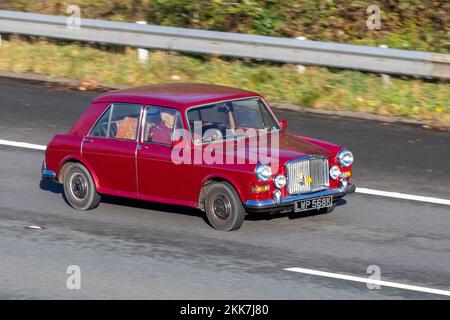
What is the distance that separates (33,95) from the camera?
18250 millimetres

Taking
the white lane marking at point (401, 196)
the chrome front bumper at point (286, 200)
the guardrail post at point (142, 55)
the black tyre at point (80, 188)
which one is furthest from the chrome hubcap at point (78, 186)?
the guardrail post at point (142, 55)

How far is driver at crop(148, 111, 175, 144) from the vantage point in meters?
11.7

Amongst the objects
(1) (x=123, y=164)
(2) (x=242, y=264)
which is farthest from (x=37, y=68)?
(2) (x=242, y=264)

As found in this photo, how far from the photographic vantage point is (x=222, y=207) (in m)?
11.3

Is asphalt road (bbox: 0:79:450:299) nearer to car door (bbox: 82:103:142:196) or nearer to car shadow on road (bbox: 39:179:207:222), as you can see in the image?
car shadow on road (bbox: 39:179:207:222)

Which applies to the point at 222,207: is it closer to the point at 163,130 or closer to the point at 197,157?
the point at 197,157

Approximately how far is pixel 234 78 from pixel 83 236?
7.83 metres

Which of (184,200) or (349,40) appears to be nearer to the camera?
→ (184,200)

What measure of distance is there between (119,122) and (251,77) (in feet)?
21.2

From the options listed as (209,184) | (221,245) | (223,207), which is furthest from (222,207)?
(221,245)

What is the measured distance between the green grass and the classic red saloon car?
16.8 ft

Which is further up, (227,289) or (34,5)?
(34,5)

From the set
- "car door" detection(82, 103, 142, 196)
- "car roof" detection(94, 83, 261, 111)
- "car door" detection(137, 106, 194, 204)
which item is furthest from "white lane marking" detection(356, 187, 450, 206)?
"car door" detection(82, 103, 142, 196)
